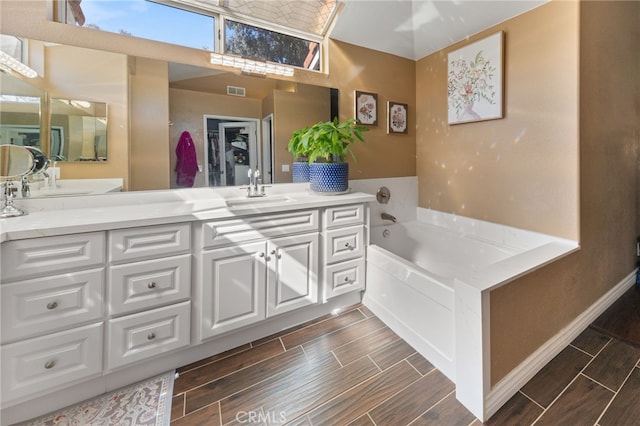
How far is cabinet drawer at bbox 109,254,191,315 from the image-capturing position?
1328 millimetres

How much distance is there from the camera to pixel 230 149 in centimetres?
204

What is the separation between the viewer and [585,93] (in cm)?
175

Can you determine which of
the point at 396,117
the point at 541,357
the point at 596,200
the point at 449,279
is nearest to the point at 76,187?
the point at 449,279

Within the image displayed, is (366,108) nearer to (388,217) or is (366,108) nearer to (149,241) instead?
(388,217)

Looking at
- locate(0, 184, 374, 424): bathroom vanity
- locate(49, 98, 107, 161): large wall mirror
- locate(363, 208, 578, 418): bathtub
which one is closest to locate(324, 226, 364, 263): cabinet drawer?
locate(0, 184, 374, 424): bathroom vanity

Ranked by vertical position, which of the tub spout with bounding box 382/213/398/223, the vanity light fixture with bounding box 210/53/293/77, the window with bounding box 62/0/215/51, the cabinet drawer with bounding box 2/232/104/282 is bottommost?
the cabinet drawer with bounding box 2/232/104/282

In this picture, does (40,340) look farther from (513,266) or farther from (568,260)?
(568,260)

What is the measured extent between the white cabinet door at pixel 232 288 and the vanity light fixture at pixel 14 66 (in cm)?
135

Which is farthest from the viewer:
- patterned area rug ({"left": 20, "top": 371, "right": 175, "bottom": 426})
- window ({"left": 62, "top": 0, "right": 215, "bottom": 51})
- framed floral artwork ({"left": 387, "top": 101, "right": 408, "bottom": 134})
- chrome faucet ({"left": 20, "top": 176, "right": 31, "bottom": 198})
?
framed floral artwork ({"left": 387, "top": 101, "right": 408, "bottom": 134})

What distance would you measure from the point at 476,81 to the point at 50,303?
3034 millimetres

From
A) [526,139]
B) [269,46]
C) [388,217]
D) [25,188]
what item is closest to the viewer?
[25,188]

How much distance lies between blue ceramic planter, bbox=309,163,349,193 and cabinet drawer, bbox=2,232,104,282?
4.45 feet

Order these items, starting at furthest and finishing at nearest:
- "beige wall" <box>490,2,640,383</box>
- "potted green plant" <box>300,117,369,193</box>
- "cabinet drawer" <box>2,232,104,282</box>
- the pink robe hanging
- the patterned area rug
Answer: "potted green plant" <box>300,117,369,193</box> < the pink robe hanging < "beige wall" <box>490,2,640,383</box> < the patterned area rug < "cabinet drawer" <box>2,232,104,282</box>

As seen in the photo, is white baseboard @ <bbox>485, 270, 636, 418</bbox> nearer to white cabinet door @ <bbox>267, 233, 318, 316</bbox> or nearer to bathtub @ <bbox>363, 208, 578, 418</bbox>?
bathtub @ <bbox>363, 208, 578, 418</bbox>
